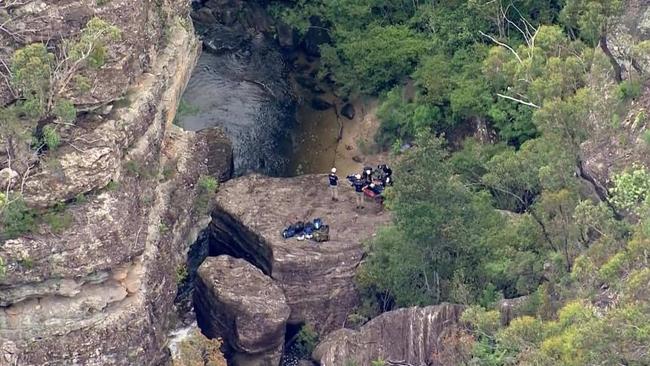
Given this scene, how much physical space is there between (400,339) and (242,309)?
4.89 meters

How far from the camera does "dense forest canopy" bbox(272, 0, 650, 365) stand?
3306cm

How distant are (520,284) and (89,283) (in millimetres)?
12242

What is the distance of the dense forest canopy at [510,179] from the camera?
33.1 metres

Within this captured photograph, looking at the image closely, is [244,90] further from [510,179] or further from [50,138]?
[50,138]

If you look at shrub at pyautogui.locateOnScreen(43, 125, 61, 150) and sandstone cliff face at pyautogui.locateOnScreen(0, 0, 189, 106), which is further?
sandstone cliff face at pyautogui.locateOnScreen(0, 0, 189, 106)

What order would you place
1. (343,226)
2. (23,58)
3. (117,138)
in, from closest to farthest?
(23,58) → (117,138) → (343,226)

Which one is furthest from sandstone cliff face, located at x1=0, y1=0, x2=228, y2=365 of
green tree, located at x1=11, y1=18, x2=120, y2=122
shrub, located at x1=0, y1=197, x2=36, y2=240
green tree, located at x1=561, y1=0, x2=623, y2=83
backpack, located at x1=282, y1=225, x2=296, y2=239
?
green tree, located at x1=561, y1=0, x2=623, y2=83

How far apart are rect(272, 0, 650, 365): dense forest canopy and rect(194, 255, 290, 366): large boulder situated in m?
3.16

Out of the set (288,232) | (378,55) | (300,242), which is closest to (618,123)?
(300,242)

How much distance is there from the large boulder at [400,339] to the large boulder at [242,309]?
2242 mm

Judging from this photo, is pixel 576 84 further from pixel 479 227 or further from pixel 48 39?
pixel 48 39

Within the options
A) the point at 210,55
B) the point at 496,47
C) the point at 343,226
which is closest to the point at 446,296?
the point at 343,226

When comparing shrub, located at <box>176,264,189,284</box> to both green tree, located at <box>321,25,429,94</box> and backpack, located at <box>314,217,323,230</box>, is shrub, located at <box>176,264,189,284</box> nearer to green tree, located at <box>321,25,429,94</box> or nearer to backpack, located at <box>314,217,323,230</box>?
backpack, located at <box>314,217,323,230</box>

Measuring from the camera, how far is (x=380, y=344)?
3825 centimetres
